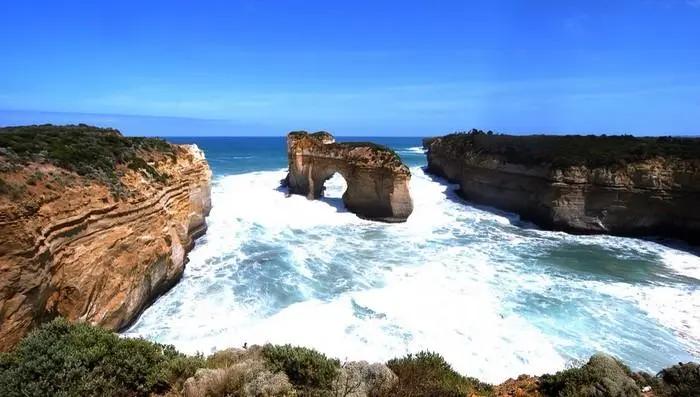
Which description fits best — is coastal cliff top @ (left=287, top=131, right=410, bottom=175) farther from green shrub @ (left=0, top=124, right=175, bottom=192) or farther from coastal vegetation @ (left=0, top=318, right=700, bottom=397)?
coastal vegetation @ (left=0, top=318, right=700, bottom=397)

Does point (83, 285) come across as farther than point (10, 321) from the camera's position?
Yes

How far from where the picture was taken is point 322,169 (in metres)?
30.1

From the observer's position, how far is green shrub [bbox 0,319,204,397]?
4.98 m

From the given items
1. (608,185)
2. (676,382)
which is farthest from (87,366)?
(608,185)

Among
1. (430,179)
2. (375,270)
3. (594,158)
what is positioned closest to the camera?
(375,270)

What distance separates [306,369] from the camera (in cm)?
546

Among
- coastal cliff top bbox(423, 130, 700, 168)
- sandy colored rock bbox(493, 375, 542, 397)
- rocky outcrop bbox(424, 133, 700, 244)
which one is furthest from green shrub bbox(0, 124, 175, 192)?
coastal cliff top bbox(423, 130, 700, 168)

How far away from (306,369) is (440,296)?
9246 mm

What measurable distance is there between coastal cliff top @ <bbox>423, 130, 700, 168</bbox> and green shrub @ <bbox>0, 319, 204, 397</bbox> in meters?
24.7

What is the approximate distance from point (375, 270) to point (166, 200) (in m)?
8.17

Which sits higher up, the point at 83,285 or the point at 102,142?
the point at 102,142

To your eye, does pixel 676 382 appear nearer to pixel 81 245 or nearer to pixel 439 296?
pixel 439 296

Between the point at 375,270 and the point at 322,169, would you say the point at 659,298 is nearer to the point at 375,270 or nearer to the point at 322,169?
the point at 375,270

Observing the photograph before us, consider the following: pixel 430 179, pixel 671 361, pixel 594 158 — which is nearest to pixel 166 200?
pixel 671 361
